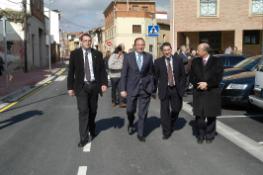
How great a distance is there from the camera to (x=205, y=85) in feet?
23.4

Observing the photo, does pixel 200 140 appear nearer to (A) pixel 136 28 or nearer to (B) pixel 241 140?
(B) pixel 241 140

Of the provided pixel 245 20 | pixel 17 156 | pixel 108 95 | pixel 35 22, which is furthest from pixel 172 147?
pixel 35 22

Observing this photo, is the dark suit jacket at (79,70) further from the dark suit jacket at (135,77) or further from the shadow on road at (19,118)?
the shadow on road at (19,118)

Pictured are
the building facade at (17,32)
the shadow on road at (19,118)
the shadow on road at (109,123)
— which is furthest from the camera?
the building facade at (17,32)

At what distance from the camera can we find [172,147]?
714cm

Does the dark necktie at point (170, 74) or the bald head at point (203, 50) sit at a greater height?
the bald head at point (203, 50)

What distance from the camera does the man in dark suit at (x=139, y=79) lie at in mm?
7473

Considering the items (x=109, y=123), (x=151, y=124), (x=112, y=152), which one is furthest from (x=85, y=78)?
(x=151, y=124)

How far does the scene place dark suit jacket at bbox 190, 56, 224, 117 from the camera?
23.5ft

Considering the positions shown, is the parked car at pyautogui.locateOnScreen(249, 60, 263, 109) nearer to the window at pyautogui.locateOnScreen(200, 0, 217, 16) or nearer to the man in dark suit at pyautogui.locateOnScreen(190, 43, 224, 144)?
the man in dark suit at pyautogui.locateOnScreen(190, 43, 224, 144)

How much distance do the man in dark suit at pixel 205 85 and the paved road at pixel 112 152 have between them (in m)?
0.51

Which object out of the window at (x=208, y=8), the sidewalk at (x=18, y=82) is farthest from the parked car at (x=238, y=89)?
the window at (x=208, y=8)

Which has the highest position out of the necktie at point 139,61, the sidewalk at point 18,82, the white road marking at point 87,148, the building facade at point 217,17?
the building facade at point 217,17

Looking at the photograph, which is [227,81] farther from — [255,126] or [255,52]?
[255,52]
